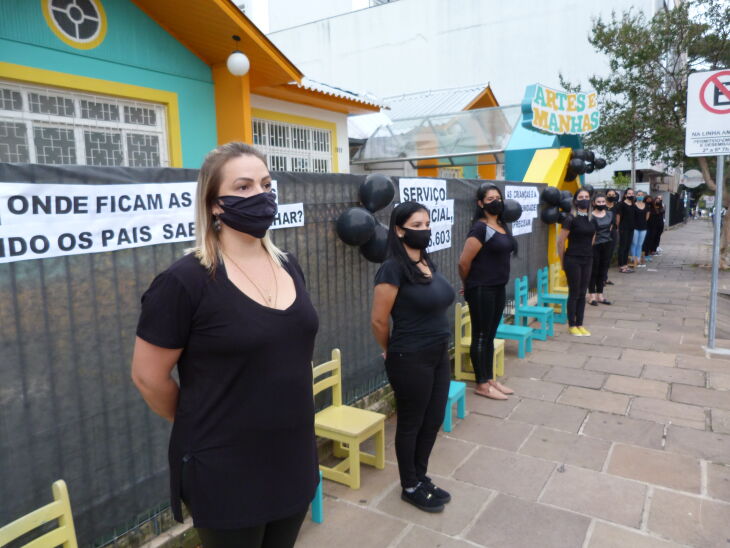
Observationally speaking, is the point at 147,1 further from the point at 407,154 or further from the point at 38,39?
the point at 407,154

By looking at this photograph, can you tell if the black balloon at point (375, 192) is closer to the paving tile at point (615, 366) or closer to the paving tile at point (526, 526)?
the paving tile at point (526, 526)

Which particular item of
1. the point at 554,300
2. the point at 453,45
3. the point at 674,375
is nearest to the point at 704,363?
the point at 674,375

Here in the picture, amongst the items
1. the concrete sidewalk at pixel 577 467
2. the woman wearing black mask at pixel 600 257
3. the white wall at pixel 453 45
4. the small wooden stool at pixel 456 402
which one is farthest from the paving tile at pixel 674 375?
the white wall at pixel 453 45

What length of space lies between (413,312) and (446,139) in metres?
13.0

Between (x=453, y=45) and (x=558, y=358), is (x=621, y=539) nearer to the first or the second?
(x=558, y=358)

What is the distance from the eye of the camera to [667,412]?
189 inches

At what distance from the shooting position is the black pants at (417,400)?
10.3 feet

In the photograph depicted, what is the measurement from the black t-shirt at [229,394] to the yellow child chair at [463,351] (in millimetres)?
3877

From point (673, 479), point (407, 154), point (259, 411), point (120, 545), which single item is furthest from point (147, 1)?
point (407, 154)

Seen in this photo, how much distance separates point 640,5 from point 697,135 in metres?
24.1

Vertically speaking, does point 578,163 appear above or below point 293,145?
below

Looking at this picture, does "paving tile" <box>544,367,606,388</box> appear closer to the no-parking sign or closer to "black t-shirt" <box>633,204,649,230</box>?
the no-parking sign

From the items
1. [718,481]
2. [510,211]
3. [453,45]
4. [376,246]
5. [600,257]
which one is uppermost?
[453,45]

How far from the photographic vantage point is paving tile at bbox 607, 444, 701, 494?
3.63 meters
